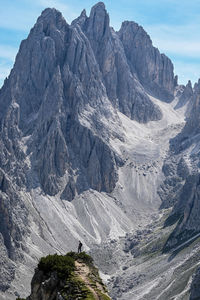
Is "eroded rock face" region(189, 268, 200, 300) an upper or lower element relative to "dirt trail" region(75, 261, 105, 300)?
lower

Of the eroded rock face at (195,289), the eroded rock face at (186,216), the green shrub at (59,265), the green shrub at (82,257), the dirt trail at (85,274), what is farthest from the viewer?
the eroded rock face at (186,216)

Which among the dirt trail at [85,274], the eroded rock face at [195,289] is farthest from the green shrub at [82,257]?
the eroded rock face at [195,289]

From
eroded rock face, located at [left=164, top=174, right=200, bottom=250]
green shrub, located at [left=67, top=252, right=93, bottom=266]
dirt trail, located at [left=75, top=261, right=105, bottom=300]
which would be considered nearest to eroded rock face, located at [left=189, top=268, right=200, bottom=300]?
eroded rock face, located at [left=164, top=174, right=200, bottom=250]

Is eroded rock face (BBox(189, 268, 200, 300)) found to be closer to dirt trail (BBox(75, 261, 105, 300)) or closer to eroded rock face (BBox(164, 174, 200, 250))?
eroded rock face (BBox(164, 174, 200, 250))

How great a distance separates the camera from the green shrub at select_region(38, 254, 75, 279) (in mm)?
32438

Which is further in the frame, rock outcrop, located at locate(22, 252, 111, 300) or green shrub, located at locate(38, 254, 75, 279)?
green shrub, located at locate(38, 254, 75, 279)

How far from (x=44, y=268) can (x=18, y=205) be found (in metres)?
152

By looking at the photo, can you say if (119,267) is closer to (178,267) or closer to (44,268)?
(178,267)

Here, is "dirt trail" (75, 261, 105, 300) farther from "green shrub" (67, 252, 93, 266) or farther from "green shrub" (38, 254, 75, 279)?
"green shrub" (38, 254, 75, 279)

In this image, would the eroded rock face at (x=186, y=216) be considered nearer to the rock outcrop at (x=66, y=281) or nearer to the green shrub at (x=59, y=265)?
the rock outcrop at (x=66, y=281)

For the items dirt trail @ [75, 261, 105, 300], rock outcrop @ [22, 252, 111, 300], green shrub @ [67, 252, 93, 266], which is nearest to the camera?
rock outcrop @ [22, 252, 111, 300]

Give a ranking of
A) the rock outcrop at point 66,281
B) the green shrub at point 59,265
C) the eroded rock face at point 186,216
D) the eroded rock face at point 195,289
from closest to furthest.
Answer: the rock outcrop at point 66,281, the green shrub at point 59,265, the eroded rock face at point 195,289, the eroded rock face at point 186,216

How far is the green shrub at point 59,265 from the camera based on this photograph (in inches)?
1277

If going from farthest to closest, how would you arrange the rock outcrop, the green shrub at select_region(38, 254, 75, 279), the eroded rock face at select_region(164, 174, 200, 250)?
the eroded rock face at select_region(164, 174, 200, 250)
the green shrub at select_region(38, 254, 75, 279)
the rock outcrop
